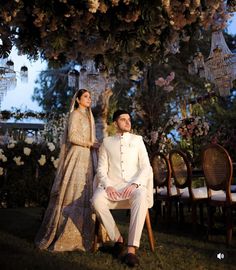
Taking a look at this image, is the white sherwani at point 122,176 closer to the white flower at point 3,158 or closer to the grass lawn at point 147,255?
the grass lawn at point 147,255

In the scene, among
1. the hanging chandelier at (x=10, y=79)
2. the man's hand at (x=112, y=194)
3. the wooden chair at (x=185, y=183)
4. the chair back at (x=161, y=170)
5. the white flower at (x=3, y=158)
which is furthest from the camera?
the hanging chandelier at (x=10, y=79)

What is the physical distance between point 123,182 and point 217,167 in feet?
3.43

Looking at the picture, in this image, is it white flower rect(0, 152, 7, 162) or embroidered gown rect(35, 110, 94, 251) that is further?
white flower rect(0, 152, 7, 162)

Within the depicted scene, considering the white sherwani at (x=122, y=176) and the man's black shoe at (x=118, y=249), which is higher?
the white sherwani at (x=122, y=176)

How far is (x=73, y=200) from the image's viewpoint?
12.4ft

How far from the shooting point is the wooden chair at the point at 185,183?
14.6ft

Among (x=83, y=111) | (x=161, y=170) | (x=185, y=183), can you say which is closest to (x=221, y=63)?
(x=161, y=170)

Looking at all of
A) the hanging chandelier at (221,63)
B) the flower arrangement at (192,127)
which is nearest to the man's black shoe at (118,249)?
the hanging chandelier at (221,63)

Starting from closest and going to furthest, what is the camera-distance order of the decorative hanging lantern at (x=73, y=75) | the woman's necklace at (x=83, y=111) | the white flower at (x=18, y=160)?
the woman's necklace at (x=83, y=111) < the decorative hanging lantern at (x=73, y=75) < the white flower at (x=18, y=160)

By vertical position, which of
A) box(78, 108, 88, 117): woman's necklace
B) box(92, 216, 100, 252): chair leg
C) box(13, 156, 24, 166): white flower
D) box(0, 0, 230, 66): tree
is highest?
box(0, 0, 230, 66): tree

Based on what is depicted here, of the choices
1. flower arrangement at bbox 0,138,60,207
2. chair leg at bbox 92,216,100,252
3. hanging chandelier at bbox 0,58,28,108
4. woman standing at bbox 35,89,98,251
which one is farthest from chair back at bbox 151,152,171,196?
hanging chandelier at bbox 0,58,28,108

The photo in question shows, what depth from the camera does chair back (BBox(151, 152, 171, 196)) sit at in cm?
498

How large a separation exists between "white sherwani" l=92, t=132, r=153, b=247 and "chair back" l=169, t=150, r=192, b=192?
114 centimetres

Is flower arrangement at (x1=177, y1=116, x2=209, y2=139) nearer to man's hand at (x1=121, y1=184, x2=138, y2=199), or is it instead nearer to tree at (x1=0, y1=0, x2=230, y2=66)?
man's hand at (x1=121, y1=184, x2=138, y2=199)
